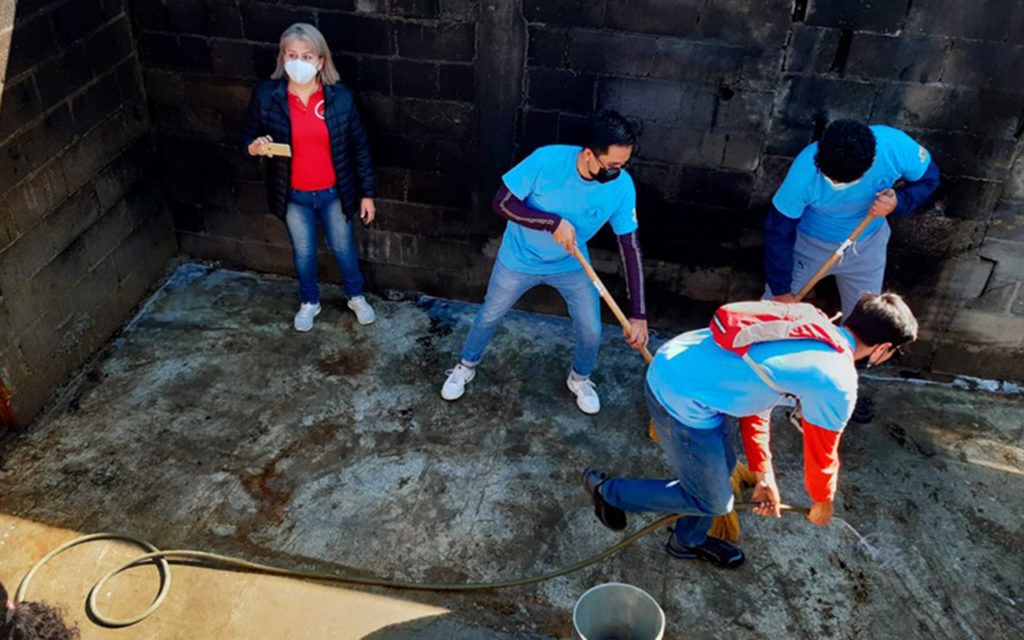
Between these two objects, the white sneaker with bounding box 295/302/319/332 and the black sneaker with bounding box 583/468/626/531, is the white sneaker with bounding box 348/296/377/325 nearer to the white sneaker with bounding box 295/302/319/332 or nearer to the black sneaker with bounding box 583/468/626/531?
the white sneaker with bounding box 295/302/319/332

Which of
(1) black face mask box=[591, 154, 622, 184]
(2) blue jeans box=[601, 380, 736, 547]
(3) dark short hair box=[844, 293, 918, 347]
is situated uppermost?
(1) black face mask box=[591, 154, 622, 184]

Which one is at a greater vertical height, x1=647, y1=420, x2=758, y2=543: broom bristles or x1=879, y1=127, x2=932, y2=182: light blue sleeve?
x1=879, y1=127, x2=932, y2=182: light blue sleeve

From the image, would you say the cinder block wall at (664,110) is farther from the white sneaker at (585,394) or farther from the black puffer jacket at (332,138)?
the white sneaker at (585,394)

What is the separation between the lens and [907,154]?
4.05 meters

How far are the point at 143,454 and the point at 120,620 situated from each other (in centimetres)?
99

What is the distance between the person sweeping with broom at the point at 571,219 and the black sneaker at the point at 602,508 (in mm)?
677

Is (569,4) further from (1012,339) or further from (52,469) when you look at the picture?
(52,469)

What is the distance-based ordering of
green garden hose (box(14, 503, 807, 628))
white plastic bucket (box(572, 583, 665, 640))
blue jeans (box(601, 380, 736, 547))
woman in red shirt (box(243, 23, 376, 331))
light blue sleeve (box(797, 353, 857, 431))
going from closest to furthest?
light blue sleeve (box(797, 353, 857, 431)) → white plastic bucket (box(572, 583, 665, 640)) → blue jeans (box(601, 380, 736, 547)) → green garden hose (box(14, 503, 807, 628)) → woman in red shirt (box(243, 23, 376, 331))

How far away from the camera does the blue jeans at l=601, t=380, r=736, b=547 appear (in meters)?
3.37

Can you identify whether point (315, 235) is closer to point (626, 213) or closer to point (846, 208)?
point (626, 213)

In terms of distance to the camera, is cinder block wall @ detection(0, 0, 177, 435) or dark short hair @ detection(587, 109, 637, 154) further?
cinder block wall @ detection(0, 0, 177, 435)

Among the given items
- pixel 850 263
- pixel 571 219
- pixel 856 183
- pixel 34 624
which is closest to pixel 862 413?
pixel 850 263

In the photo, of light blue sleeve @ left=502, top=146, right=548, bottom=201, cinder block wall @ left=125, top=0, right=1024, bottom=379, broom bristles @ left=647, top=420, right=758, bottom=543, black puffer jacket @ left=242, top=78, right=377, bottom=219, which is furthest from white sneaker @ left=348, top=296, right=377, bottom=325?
broom bristles @ left=647, top=420, right=758, bottom=543

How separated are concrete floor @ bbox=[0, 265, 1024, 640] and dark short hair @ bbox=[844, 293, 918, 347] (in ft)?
4.14
